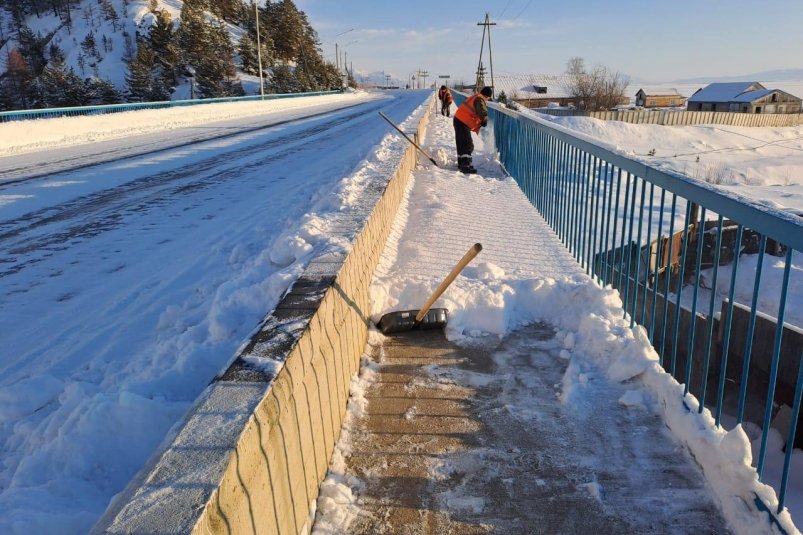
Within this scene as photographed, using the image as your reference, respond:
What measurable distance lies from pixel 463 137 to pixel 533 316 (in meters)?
6.86

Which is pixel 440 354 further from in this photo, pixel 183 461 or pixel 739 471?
pixel 183 461

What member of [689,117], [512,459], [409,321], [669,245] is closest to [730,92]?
[689,117]

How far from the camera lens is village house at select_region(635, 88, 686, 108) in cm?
9331

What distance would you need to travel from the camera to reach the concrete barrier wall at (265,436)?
1516 mm

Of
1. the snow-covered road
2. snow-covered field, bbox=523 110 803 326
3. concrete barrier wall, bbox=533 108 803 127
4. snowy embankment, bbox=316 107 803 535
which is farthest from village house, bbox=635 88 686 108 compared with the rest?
snowy embankment, bbox=316 107 803 535

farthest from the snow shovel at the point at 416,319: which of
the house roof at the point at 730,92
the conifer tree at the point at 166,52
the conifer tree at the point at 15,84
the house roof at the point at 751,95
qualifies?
the house roof at the point at 730,92

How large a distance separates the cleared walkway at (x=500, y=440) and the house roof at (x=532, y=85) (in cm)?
10042

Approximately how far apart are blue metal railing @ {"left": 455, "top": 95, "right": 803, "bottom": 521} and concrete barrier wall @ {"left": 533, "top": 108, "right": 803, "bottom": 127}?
1493 inches

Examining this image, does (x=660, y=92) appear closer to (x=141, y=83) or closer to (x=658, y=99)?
(x=658, y=99)

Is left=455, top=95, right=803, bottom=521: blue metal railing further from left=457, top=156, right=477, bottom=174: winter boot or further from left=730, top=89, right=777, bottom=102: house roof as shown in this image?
left=730, top=89, right=777, bottom=102: house roof

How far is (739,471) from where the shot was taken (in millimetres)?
2277

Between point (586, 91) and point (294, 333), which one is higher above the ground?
point (586, 91)

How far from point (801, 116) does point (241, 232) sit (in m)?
63.2

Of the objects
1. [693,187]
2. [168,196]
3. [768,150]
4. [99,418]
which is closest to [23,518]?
[99,418]
